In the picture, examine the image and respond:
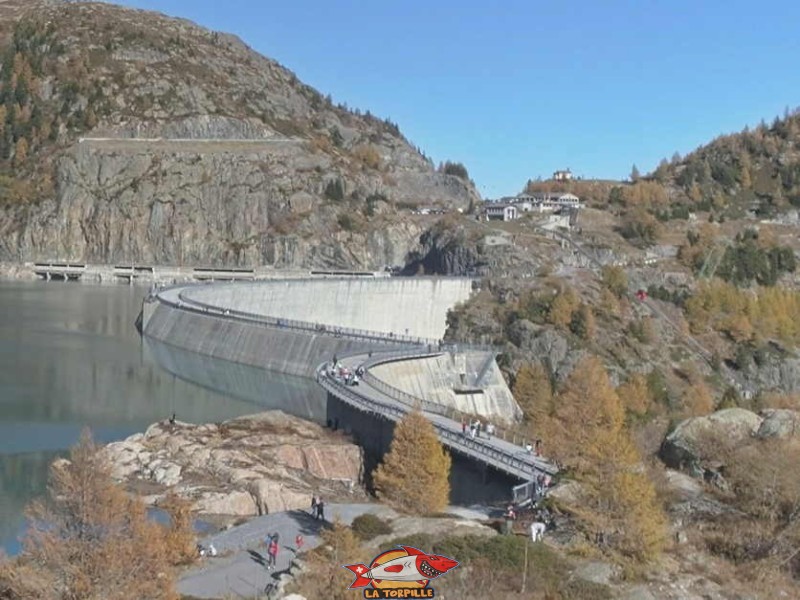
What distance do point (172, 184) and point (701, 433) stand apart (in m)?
147

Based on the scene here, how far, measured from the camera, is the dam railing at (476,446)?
35.7 metres

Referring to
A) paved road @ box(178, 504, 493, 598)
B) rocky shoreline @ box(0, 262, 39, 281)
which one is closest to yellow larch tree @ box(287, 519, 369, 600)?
paved road @ box(178, 504, 493, 598)

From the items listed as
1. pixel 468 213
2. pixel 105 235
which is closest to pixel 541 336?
pixel 468 213

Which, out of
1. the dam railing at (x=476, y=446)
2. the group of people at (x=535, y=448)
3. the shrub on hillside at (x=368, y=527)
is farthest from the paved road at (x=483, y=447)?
the shrub on hillside at (x=368, y=527)

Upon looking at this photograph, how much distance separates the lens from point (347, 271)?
154 metres

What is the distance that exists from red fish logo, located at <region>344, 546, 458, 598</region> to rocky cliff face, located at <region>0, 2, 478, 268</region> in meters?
137

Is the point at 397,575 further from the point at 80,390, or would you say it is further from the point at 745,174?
the point at 745,174

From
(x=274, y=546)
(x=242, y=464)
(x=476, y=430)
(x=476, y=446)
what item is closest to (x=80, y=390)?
(x=242, y=464)

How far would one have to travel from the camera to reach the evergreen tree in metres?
32.8

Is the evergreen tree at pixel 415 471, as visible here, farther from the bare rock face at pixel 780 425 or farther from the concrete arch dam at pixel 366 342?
the bare rock face at pixel 780 425

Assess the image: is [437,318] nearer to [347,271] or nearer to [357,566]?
[347,271]

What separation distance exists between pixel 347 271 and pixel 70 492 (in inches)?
5252

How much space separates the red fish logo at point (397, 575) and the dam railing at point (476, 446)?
14.7 metres

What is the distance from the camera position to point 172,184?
16425 centimetres
